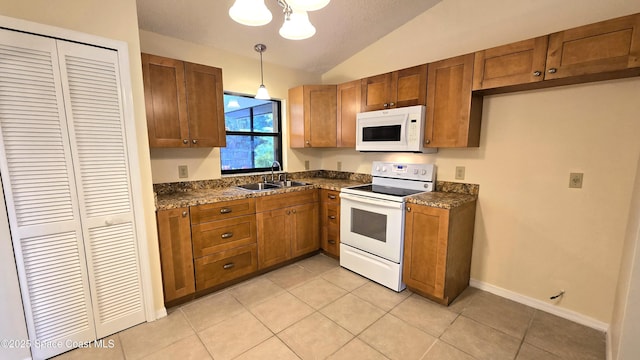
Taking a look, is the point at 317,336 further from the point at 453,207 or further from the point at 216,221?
the point at 453,207

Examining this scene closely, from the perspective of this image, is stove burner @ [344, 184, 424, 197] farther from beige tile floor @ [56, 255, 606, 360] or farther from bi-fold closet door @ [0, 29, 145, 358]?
bi-fold closet door @ [0, 29, 145, 358]

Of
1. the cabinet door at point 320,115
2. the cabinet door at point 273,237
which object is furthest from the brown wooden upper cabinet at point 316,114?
the cabinet door at point 273,237

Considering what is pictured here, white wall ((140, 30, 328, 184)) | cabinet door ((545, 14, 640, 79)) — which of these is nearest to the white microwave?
cabinet door ((545, 14, 640, 79))

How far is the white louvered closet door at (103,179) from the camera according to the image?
1624 millimetres

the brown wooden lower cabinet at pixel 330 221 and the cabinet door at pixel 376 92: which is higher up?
the cabinet door at pixel 376 92

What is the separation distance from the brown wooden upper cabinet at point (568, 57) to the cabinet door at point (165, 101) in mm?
2523

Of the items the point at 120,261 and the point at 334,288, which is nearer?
the point at 120,261

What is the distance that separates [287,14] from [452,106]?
1.59 m

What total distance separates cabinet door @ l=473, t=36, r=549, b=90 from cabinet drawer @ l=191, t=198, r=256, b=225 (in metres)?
2.26

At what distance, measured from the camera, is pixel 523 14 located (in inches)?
80.2

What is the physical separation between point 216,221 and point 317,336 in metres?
1.29

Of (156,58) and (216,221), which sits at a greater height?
(156,58)

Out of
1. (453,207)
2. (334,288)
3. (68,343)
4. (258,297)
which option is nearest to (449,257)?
(453,207)

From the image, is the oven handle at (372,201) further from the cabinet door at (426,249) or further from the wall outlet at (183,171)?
the wall outlet at (183,171)
